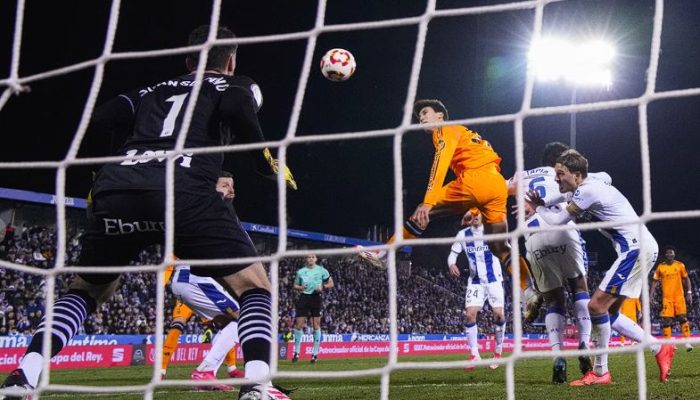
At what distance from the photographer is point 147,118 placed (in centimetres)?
317

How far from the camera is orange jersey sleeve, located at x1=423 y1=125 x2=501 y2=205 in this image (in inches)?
246

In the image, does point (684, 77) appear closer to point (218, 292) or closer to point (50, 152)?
point (50, 152)

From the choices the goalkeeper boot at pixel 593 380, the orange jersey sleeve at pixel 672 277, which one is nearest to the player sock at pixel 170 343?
the goalkeeper boot at pixel 593 380

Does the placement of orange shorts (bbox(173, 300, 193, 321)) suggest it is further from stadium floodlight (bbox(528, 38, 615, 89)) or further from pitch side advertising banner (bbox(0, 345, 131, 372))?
stadium floodlight (bbox(528, 38, 615, 89))

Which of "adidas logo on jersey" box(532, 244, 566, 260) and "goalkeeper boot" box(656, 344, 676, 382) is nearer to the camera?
"goalkeeper boot" box(656, 344, 676, 382)

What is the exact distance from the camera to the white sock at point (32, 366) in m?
2.68

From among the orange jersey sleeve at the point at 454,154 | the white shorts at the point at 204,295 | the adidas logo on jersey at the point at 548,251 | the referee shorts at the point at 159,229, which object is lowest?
the white shorts at the point at 204,295

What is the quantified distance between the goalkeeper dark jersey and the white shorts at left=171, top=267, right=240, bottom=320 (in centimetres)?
278

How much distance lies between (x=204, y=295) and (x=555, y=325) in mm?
2926

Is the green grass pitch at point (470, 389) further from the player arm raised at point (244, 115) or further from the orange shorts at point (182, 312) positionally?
the player arm raised at point (244, 115)

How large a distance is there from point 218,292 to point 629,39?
23756mm

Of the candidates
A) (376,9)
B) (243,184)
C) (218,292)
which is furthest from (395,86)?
(218,292)

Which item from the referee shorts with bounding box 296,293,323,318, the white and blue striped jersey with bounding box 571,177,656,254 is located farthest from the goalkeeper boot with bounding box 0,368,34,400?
the referee shorts with bounding box 296,293,323,318

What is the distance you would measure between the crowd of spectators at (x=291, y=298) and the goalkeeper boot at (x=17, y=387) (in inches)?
466
